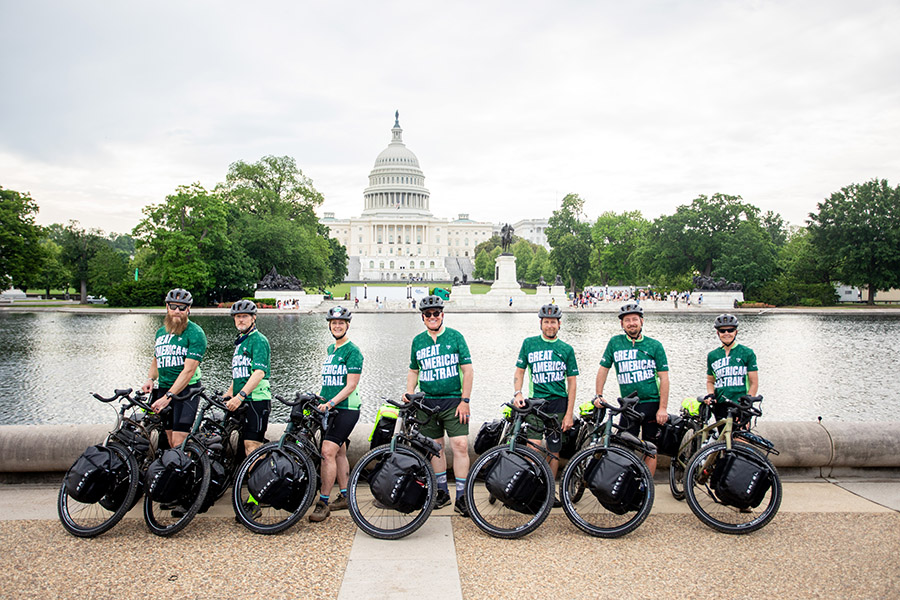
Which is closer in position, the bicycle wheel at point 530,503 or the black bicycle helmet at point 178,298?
the bicycle wheel at point 530,503

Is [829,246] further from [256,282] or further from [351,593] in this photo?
[351,593]

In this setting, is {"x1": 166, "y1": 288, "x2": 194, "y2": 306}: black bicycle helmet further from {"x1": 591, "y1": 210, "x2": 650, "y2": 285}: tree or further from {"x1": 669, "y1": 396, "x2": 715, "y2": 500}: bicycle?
{"x1": 591, "y1": 210, "x2": 650, "y2": 285}: tree

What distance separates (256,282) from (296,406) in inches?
2045

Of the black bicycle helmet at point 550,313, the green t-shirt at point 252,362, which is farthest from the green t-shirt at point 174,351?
the black bicycle helmet at point 550,313

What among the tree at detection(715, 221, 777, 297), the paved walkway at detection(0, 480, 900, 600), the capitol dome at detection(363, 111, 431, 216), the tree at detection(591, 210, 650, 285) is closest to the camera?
the paved walkway at detection(0, 480, 900, 600)

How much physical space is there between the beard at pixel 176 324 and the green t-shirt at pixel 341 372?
1.47m

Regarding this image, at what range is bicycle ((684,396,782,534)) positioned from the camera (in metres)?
5.22

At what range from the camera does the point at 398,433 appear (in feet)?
17.9

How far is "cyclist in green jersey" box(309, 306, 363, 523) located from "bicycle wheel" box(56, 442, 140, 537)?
5.09ft

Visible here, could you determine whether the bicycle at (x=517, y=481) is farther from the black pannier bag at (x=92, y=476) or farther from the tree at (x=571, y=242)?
the tree at (x=571, y=242)

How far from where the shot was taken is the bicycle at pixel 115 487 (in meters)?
5.18

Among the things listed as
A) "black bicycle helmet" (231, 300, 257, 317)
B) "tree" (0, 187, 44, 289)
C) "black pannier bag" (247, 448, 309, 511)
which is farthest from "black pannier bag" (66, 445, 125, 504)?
"tree" (0, 187, 44, 289)

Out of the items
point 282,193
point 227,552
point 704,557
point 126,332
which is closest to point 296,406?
point 227,552

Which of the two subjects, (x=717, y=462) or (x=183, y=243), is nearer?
(x=717, y=462)
